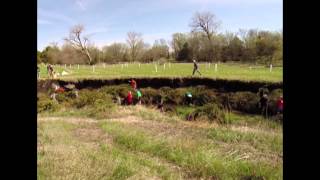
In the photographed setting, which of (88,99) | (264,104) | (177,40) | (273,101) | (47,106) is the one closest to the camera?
(273,101)

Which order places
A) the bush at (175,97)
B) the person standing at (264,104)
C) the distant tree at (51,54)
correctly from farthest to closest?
the distant tree at (51,54), the bush at (175,97), the person standing at (264,104)

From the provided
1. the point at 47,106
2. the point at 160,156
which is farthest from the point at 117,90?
the point at 160,156

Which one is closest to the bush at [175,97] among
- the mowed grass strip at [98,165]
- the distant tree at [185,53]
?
the mowed grass strip at [98,165]

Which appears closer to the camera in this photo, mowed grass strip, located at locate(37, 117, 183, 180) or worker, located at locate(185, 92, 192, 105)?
mowed grass strip, located at locate(37, 117, 183, 180)

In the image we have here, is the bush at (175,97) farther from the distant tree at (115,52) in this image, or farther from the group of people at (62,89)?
the distant tree at (115,52)

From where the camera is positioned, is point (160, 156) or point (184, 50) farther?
point (184, 50)

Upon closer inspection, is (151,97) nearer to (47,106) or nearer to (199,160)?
(47,106)

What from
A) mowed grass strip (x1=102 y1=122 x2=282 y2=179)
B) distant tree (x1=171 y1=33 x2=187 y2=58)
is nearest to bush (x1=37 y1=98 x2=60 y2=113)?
mowed grass strip (x1=102 y1=122 x2=282 y2=179)

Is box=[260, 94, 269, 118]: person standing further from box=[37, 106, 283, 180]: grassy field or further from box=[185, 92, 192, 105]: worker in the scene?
box=[37, 106, 283, 180]: grassy field

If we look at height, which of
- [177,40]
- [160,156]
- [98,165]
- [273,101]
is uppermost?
[177,40]

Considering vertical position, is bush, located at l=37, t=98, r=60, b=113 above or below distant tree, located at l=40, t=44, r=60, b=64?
below

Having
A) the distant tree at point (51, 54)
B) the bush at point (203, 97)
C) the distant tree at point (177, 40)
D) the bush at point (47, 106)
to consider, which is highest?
the distant tree at point (177, 40)
